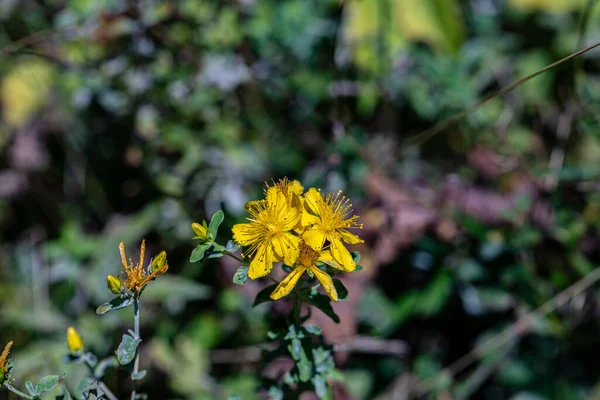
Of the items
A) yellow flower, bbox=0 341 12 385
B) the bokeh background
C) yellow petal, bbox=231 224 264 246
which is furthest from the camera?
the bokeh background

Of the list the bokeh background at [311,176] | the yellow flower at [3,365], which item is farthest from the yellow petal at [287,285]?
the bokeh background at [311,176]

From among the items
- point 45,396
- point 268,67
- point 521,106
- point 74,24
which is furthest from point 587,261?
point 74,24

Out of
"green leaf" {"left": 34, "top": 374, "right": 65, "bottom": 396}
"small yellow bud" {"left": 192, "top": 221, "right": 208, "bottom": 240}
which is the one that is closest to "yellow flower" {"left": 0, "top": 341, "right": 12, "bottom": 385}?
"green leaf" {"left": 34, "top": 374, "right": 65, "bottom": 396}

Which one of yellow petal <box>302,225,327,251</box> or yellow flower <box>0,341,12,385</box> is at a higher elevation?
yellow petal <box>302,225,327,251</box>

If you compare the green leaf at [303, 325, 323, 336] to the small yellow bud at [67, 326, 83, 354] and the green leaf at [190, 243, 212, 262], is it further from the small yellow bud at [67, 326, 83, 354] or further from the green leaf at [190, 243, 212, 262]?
the small yellow bud at [67, 326, 83, 354]

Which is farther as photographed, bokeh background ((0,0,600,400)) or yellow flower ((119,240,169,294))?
bokeh background ((0,0,600,400))

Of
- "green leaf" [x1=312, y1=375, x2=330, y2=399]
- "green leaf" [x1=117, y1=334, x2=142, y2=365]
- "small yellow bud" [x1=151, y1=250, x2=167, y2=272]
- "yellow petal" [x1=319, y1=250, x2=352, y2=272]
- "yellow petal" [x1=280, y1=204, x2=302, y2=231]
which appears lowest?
"green leaf" [x1=312, y1=375, x2=330, y2=399]

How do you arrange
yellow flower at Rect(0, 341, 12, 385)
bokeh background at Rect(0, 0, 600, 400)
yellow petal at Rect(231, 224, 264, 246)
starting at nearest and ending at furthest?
yellow flower at Rect(0, 341, 12, 385) → yellow petal at Rect(231, 224, 264, 246) → bokeh background at Rect(0, 0, 600, 400)
